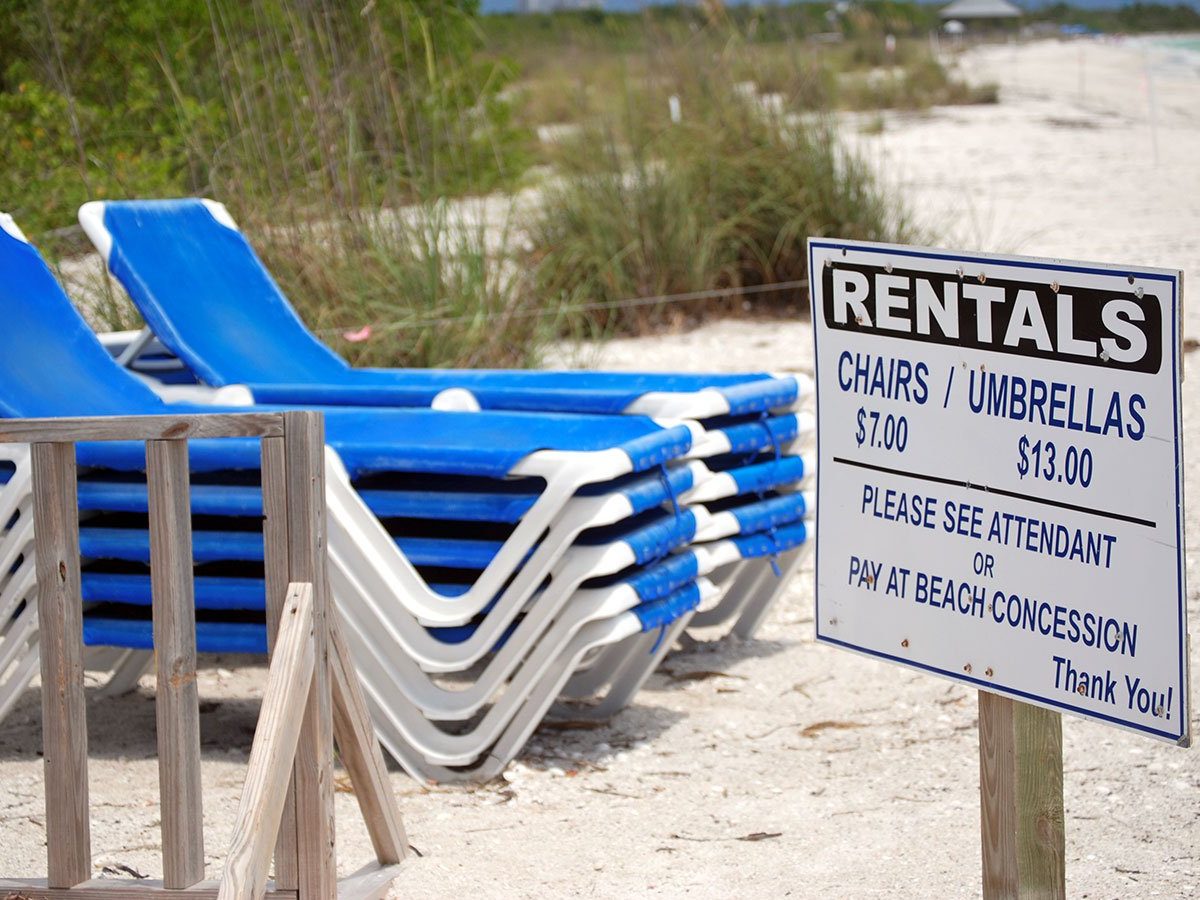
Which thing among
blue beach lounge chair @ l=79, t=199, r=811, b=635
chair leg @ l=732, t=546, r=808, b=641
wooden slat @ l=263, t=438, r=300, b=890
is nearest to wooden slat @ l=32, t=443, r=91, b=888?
wooden slat @ l=263, t=438, r=300, b=890

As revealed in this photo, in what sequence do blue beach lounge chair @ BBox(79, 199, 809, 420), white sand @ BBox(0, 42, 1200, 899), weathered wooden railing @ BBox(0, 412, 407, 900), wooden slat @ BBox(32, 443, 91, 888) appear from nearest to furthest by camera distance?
weathered wooden railing @ BBox(0, 412, 407, 900)
wooden slat @ BBox(32, 443, 91, 888)
white sand @ BBox(0, 42, 1200, 899)
blue beach lounge chair @ BBox(79, 199, 809, 420)

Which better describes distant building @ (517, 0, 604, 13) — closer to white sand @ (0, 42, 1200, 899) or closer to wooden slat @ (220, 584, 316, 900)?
white sand @ (0, 42, 1200, 899)

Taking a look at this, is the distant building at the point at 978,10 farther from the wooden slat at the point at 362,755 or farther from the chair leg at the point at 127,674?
the wooden slat at the point at 362,755

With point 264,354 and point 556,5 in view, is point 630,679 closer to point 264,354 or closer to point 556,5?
point 264,354

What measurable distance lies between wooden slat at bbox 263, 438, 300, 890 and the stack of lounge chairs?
101 cm

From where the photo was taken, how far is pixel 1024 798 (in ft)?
7.41

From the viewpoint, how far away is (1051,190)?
15.9 metres

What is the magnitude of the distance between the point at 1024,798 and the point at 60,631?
1601 millimetres

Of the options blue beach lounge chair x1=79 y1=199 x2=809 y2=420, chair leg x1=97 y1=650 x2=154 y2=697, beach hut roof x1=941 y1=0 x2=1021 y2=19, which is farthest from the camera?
beach hut roof x1=941 y1=0 x2=1021 y2=19

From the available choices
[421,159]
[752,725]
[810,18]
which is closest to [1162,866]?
[752,725]

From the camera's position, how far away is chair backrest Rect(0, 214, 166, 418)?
154 inches

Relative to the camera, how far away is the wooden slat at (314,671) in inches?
95.5

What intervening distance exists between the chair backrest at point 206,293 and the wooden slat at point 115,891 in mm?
2205

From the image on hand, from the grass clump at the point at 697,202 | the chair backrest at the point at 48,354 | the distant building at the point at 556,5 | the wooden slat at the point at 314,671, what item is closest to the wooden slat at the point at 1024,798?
the wooden slat at the point at 314,671
